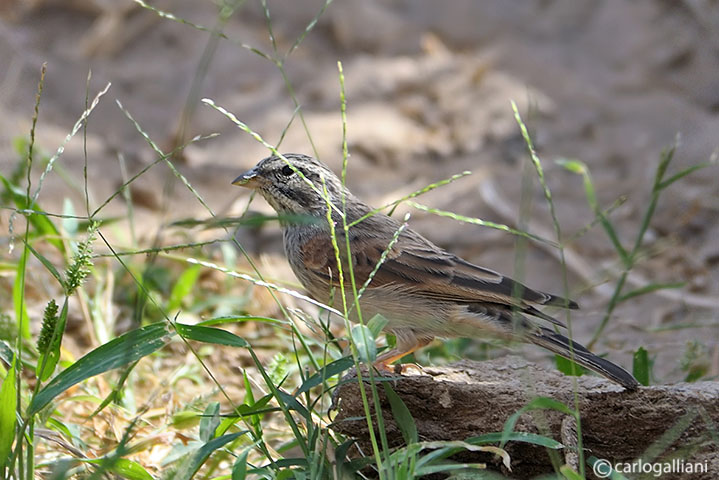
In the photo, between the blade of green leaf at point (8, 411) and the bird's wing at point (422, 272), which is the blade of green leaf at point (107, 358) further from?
the bird's wing at point (422, 272)

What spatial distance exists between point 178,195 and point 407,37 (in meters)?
3.23

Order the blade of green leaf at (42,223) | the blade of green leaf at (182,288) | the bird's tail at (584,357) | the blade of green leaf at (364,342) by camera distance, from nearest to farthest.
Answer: the blade of green leaf at (364,342), the bird's tail at (584,357), the blade of green leaf at (42,223), the blade of green leaf at (182,288)

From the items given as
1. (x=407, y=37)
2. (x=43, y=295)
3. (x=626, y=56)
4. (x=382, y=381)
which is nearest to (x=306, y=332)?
(x=43, y=295)

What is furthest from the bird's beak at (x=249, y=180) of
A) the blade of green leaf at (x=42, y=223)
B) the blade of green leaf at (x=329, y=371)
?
the blade of green leaf at (x=329, y=371)

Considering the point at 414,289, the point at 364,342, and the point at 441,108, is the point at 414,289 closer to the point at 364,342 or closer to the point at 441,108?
the point at 364,342

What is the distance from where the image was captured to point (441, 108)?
329 inches

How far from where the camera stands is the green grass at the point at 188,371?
2.86m

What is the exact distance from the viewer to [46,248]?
5758 mm

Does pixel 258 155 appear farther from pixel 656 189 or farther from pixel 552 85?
pixel 656 189

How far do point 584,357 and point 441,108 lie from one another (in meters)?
5.21

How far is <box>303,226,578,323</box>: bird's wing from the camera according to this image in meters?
3.82

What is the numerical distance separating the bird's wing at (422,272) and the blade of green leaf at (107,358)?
932 mm

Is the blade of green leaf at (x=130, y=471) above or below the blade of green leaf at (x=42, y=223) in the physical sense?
below

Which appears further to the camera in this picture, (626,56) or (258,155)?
(626,56)
